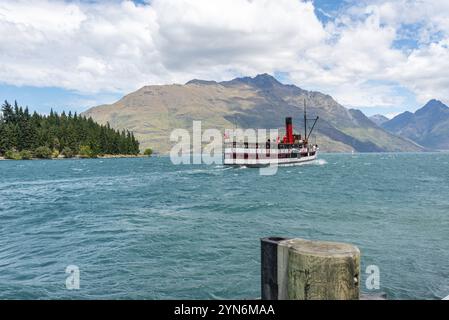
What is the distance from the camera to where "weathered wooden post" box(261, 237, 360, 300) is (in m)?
6.18

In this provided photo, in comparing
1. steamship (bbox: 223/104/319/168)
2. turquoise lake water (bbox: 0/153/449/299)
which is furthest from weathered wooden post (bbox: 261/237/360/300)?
steamship (bbox: 223/104/319/168)

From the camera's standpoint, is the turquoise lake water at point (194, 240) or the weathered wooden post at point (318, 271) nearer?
the weathered wooden post at point (318, 271)

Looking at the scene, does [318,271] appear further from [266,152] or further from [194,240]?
[266,152]

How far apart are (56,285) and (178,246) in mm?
7588

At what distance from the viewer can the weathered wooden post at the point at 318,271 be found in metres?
6.18

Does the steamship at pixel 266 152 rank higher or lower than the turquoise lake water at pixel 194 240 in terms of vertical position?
higher

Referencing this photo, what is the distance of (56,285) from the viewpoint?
15609 millimetres

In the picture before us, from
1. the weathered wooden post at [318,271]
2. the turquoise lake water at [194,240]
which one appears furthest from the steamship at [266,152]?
the weathered wooden post at [318,271]

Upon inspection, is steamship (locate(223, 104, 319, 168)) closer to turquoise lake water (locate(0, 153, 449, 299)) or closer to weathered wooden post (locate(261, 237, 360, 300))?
turquoise lake water (locate(0, 153, 449, 299))

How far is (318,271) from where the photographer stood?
6219mm

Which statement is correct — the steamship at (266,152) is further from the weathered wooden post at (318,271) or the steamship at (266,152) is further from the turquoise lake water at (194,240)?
the weathered wooden post at (318,271)
